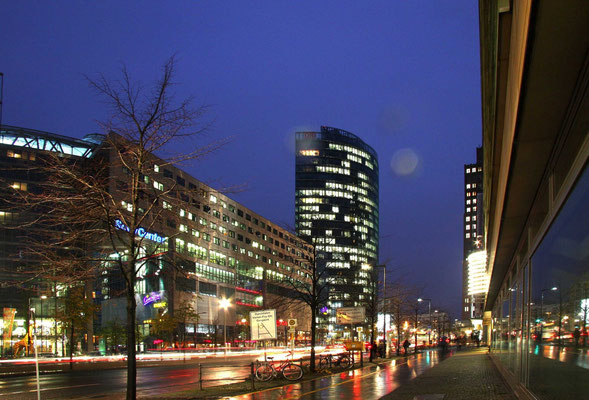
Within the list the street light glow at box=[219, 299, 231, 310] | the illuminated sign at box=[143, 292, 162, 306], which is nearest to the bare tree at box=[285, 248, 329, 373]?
the illuminated sign at box=[143, 292, 162, 306]

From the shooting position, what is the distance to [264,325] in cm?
2270

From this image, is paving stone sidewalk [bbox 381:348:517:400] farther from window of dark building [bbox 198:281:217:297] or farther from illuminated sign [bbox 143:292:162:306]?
window of dark building [bbox 198:281:217:297]

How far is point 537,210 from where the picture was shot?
11211 millimetres

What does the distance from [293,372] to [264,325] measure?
356cm

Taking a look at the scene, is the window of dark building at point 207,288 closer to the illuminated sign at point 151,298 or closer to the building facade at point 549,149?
the illuminated sign at point 151,298

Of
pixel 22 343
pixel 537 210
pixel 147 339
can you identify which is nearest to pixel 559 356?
pixel 537 210

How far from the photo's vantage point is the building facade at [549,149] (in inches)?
185

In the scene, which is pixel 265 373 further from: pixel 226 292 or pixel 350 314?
pixel 226 292

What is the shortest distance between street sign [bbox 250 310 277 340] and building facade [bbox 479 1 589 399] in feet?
40.7

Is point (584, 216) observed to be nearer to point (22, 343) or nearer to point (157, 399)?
point (157, 399)

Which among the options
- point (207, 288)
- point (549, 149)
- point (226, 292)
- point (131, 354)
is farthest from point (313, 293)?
point (226, 292)

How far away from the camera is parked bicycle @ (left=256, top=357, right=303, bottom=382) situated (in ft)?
76.8

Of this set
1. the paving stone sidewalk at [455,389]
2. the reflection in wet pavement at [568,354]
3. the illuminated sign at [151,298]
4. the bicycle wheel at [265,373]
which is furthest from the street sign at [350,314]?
the illuminated sign at [151,298]

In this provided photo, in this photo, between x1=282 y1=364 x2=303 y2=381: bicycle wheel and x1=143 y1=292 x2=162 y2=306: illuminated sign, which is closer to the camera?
x1=282 y1=364 x2=303 y2=381: bicycle wheel
